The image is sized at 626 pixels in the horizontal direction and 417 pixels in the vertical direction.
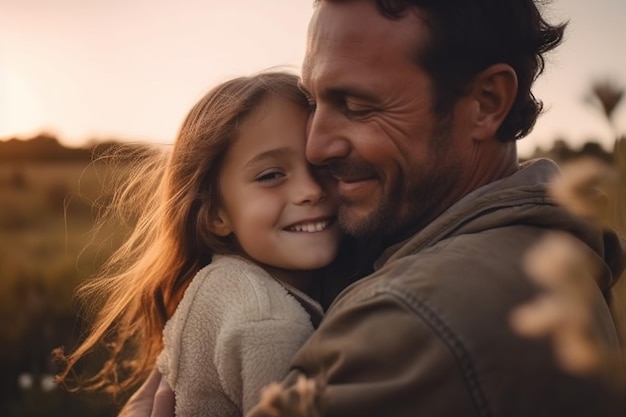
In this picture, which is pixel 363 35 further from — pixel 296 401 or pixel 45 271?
pixel 45 271

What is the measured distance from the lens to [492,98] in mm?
2828

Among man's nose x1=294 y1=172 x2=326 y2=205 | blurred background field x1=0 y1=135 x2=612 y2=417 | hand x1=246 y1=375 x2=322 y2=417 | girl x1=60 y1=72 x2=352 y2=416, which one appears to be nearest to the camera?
hand x1=246 y1=375 x2=322 y2=417

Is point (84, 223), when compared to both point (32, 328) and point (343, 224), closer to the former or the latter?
point (32, 328)

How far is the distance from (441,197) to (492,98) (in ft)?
1.08

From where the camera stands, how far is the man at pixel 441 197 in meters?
1.88

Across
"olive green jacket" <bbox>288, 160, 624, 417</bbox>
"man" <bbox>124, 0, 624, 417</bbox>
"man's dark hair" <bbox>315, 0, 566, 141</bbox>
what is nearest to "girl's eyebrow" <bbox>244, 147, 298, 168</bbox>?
"man" <bbox>124, 0, 624, 417</bbox>

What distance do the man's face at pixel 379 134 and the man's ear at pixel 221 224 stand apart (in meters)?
0.42

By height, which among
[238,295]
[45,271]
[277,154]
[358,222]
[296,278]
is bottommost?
[45,271]

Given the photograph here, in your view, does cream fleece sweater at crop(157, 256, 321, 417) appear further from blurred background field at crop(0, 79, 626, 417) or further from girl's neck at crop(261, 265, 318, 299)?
blurred background field at crop(0, 79, 626, 417)

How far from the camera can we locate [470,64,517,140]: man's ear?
9.22ft

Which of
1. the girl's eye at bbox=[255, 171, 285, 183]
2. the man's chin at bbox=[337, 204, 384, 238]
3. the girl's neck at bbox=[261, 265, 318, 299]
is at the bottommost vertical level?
the girl's neck at bbox=[261, 265, 318, 299]

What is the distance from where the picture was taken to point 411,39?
2721 mm

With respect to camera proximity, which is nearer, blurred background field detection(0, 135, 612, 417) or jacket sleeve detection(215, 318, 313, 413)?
jacket sleeve detection(215, 318, 313, 413)

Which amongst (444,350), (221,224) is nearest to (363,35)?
(221,224)
